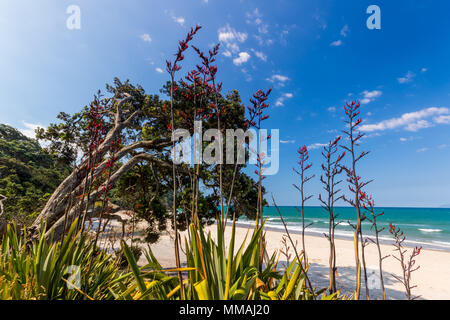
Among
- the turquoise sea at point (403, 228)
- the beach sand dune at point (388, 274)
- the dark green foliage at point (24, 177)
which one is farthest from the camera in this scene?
the turquoise sea at point (403, 228)

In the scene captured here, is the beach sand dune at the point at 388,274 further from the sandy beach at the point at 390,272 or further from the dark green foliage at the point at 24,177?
the dark green foliage at the point at 24,177

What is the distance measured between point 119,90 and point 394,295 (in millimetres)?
11199

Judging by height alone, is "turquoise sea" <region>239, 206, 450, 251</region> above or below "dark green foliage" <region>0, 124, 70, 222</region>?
below

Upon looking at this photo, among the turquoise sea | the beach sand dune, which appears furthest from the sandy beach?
the turquoise sea

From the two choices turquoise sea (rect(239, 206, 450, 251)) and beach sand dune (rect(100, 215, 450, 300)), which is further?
turquoise sea (rect(239, 206, 450, 251))

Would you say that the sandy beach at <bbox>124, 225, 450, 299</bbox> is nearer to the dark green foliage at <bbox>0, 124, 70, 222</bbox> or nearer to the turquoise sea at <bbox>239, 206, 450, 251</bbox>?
the turquoise sea at <bbox>239, 206, 450, 251</bbox>

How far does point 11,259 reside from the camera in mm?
Result: 1648

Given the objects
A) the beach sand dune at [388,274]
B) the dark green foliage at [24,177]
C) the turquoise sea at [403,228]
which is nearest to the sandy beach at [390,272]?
the beach sand dune at [388,274]

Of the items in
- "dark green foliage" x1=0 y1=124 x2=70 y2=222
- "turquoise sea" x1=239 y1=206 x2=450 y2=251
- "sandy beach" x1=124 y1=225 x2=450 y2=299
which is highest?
"dark green foliage" x1=0 y1=124 x2=70 y2=222

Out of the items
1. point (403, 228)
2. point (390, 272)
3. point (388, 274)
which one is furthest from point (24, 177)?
point (403, 228)

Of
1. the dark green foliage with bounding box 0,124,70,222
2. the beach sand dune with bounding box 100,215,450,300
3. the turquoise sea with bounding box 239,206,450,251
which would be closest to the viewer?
the beach sand dune with bounding box 100,215,450,300

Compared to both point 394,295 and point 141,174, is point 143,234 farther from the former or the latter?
point 394,295

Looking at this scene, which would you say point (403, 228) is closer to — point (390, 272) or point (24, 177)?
point (390, 272)
